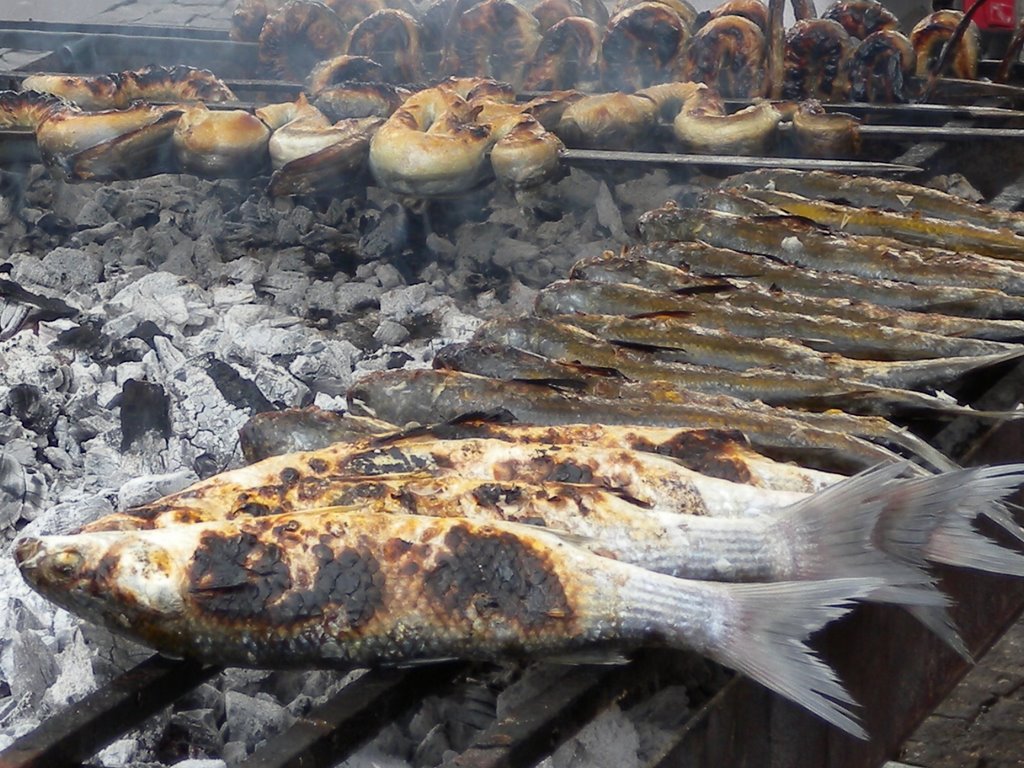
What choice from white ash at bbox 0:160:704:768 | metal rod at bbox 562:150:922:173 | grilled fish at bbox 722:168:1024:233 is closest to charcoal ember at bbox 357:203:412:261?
white ash at bbox 0:160:704:768

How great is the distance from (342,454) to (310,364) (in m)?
1.99

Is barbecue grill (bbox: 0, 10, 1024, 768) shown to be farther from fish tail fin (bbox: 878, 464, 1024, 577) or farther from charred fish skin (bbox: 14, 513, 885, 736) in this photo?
fish tail fin (bbox: 878, 464, 1024, 577)

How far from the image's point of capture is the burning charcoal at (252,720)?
10.2 ft

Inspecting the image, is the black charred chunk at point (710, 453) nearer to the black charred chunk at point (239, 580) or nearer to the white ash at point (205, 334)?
the white ash at point (205, 334)

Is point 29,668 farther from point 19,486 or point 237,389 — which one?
point 237,389

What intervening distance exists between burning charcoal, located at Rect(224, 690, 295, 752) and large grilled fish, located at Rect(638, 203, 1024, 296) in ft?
7.43

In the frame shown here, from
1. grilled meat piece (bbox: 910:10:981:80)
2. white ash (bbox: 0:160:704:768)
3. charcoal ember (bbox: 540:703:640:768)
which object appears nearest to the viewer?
charcoal ember (bbox: 540:703:640:768)

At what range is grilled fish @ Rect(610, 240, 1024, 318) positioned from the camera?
12.6ft

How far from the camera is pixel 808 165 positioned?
5.33 m

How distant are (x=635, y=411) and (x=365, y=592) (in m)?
1.02

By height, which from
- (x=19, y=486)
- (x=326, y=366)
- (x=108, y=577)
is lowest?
(x=19, y=486)

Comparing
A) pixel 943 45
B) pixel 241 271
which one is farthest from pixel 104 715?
pixel 943 45

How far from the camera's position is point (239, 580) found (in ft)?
8.25

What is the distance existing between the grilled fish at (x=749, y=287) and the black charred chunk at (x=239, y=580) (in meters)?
1.78
